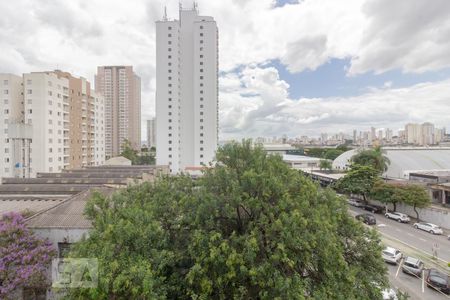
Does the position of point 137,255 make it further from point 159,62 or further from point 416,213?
point 159,62

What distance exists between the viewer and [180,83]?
159 feet

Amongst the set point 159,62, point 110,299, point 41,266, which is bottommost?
point 41,266

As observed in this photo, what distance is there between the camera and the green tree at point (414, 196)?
22312 mm

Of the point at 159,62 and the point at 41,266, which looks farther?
the point at 159,62

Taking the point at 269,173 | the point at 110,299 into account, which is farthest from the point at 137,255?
the point at 269,173

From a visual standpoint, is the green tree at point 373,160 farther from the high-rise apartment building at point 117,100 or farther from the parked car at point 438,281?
the high-rise apartment building at point 117,100

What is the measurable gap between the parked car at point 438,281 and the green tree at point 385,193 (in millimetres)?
12498

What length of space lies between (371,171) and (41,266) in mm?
30415

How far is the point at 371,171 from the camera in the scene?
90.1 ft

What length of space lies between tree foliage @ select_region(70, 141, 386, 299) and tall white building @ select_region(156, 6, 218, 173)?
39.5m

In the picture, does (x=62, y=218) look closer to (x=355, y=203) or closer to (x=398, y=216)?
(x=398, y=216)

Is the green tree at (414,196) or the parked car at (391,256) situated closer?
the parked car at (391,256)

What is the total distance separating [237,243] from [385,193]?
24830 mm

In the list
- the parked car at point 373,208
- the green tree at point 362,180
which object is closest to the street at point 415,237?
the parked car at point 373,208
